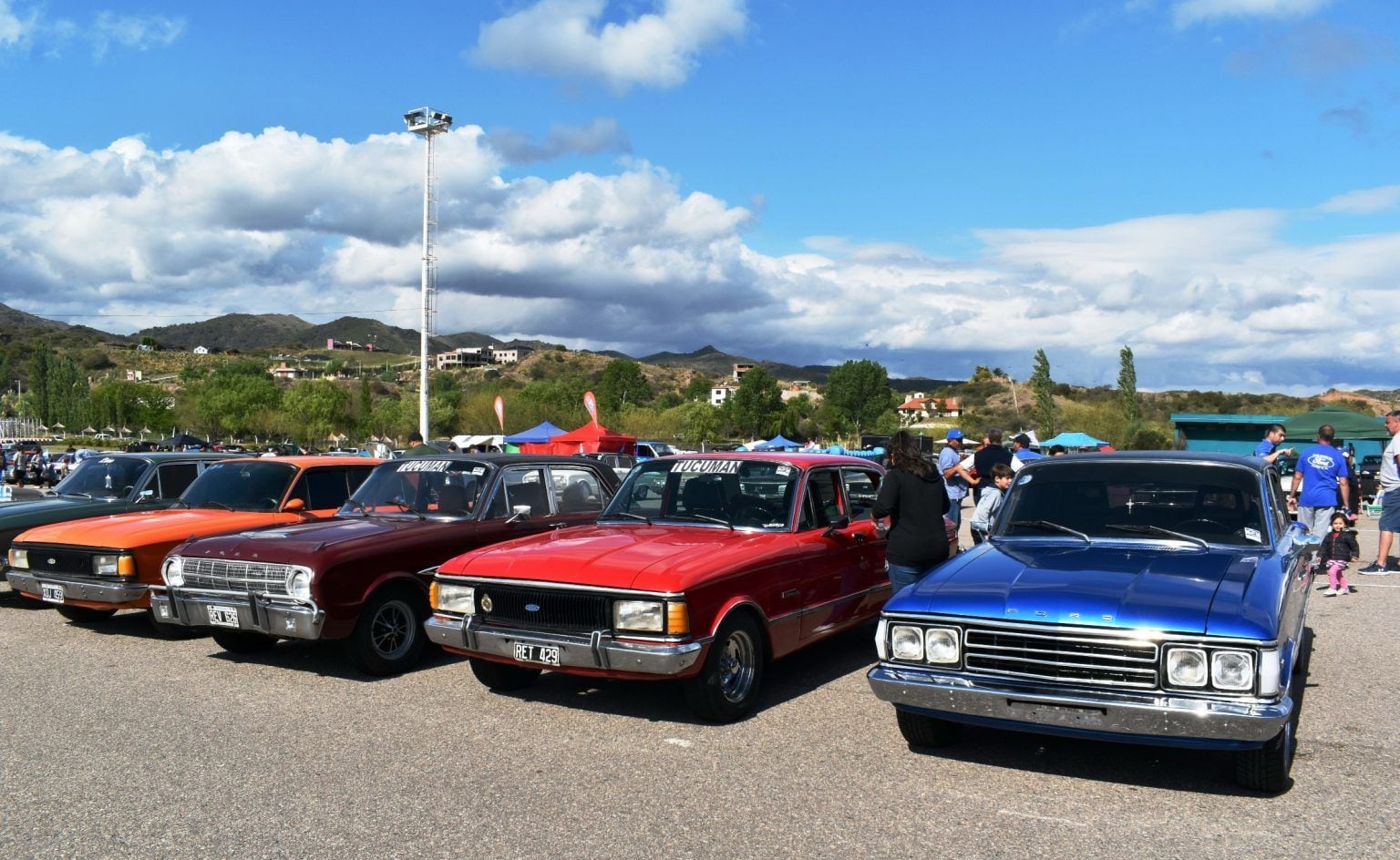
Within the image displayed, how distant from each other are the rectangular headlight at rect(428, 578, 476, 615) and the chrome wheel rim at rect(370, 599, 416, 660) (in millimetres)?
1053

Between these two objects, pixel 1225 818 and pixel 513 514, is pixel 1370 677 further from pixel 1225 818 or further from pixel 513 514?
pixel 513 514

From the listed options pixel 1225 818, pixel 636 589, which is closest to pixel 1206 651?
pixel 1225 818

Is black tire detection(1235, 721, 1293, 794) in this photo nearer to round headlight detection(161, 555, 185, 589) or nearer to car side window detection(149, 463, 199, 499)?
round headlight detection(161, 555, 185, 589)

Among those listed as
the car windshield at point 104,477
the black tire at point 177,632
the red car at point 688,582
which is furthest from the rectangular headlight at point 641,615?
the car windshield at point 104,477

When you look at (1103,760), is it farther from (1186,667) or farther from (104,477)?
(104,477)

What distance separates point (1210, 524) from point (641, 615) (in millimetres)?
3331

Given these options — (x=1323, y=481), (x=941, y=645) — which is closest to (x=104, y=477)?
(x=941, y=645)

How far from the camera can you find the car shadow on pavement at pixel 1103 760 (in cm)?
519

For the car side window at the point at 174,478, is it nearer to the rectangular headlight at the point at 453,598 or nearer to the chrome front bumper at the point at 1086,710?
the rectangular headlight at the point at 453,598

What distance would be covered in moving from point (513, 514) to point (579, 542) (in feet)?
6.34

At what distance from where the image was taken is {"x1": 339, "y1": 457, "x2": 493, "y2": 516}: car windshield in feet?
28.7

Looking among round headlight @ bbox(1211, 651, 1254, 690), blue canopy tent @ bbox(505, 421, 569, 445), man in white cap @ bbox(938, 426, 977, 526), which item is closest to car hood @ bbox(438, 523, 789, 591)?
round headlight @ bbox(1211, 651, 1254, 690)

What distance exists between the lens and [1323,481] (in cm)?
1162

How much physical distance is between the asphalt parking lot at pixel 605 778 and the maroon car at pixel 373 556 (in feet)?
1.47
